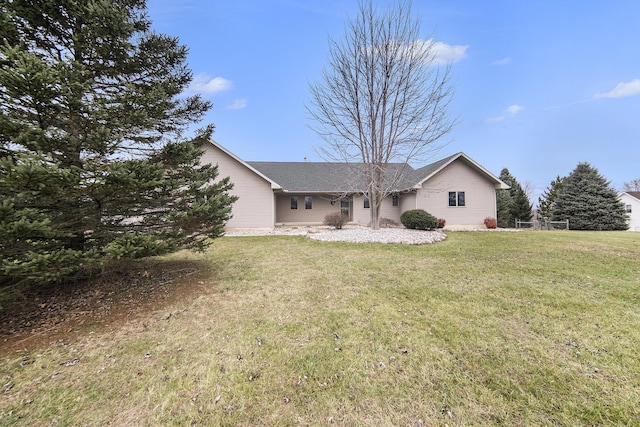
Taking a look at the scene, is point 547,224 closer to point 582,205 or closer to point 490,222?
point 582,205

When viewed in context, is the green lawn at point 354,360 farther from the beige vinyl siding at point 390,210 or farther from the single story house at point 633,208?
the single story house at point 633,208

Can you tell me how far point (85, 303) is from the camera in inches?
186

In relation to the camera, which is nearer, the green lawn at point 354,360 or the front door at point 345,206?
the green lawn at point 354,360

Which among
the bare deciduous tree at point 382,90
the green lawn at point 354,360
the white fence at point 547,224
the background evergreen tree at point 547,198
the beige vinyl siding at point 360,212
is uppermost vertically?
the bare deciduous tree at point 382,90

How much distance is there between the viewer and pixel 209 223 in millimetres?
5555

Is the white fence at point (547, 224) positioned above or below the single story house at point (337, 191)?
below

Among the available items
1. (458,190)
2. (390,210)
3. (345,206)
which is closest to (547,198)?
(458,190)

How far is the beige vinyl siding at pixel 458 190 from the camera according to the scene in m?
18.3

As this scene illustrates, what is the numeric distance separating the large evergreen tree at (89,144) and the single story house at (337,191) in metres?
7.59

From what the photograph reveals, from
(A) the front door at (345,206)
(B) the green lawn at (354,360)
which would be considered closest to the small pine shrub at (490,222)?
(A) the front door at (345,206)

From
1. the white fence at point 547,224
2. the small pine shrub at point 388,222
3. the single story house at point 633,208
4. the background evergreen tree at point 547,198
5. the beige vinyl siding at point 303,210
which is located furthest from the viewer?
the single story house at point 633,208

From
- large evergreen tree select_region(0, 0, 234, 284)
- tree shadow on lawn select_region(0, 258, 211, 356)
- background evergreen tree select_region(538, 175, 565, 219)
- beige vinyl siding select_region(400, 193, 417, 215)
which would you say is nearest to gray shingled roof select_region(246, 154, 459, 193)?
beige vinyl siding select_region(400, 193, 417, 215)

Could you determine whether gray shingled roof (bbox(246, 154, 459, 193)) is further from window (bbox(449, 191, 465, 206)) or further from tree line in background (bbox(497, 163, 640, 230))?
tree line in background (bbox(497, 163, 640, 230))

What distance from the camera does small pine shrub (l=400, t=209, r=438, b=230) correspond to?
15462 millimetres
